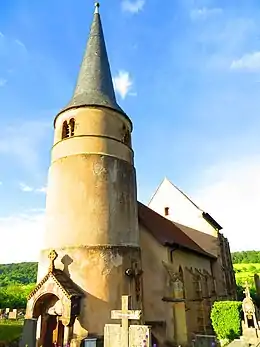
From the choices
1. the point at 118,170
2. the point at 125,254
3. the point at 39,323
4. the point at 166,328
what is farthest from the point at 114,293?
the point at 118,170

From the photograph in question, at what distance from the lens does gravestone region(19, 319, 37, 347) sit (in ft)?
40.1

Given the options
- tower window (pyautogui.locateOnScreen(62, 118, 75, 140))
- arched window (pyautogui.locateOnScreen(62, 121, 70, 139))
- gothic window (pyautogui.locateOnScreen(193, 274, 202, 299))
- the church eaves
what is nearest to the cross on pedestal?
tower window (pyautogui.locateOnScreen(62, 118, 75, 140))

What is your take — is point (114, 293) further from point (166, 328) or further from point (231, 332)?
point (231, 332)

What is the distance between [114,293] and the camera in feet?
44.1

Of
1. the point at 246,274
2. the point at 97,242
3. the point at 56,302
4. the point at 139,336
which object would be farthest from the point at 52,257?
the point at 246,274

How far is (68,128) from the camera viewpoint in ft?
54.4

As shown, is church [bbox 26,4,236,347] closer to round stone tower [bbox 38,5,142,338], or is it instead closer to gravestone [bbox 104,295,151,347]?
round stone tower [bbox 38,5,142,338]

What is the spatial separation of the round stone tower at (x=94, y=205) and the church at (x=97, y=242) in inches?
1.7

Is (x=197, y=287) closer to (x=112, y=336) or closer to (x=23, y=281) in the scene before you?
(x=112, y=336)

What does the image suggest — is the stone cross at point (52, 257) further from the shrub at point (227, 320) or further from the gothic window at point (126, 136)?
the shrub at point (227, 320)

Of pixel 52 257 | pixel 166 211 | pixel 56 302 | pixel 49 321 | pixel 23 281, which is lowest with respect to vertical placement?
pixel 49 321

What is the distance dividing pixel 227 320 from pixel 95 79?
604 inches

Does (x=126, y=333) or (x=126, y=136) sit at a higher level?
(x=126, y=136)

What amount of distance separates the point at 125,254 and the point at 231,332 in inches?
314
